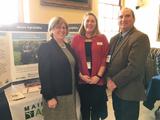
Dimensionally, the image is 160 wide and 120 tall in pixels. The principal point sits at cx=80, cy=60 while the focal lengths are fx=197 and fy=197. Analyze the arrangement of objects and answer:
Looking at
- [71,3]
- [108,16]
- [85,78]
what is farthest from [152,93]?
[108,16]

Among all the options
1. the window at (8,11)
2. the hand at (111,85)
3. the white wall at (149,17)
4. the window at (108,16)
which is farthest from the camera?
the white wall at (149,17)

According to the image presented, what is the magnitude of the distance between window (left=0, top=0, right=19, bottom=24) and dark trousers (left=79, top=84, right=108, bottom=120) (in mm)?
1396

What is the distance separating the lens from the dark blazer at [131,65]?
1.79 meters

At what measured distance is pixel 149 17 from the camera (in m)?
4.71

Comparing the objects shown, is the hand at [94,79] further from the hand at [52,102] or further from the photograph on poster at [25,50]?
the photograph on poster at [25,50]

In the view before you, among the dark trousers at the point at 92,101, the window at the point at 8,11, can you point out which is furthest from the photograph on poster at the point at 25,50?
the dark trousers at the point at 92,101

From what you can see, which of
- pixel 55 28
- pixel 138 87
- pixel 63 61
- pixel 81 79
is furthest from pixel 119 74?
pixel 55 28

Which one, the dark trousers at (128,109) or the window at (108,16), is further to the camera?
the window at (108,16)

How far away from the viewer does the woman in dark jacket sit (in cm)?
176

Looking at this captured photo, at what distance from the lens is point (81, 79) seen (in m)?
2.03

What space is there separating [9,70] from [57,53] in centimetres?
64

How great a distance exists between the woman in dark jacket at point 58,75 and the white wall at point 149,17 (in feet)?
11.0

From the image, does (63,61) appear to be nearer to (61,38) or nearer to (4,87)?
(61,38)

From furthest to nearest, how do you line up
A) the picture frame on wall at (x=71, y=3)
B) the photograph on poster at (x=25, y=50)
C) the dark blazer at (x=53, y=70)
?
the picture frame on wall at (x=71, y=3) < the photograph on poster at (x=25, y=50) < the dark blazer at (x=53, y=70)
